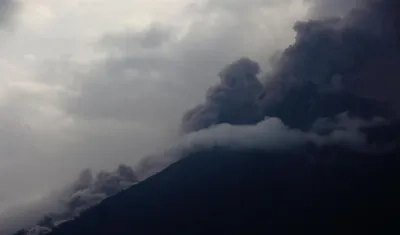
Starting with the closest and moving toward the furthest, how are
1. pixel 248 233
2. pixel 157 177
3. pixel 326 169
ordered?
pixel 248 233, pixel 326 169, pixel 157 177

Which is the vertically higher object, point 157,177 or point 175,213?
point 157,177

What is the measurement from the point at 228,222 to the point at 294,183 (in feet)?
62.6

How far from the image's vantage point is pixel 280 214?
494ft

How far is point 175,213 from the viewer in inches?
6206

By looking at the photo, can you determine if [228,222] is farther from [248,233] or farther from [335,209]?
[335,209]

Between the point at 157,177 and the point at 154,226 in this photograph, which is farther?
the point at 157,177

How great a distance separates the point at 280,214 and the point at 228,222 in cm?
1124

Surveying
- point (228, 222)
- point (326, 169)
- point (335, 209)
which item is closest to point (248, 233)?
point (228, 222)

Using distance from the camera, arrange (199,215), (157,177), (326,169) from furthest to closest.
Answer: (157,177) < (326,169) < (199,215)

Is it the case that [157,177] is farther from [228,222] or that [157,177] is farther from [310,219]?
[310,219]

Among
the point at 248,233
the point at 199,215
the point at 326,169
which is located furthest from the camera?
the point at 326,169

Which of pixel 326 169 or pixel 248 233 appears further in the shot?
pixel 326 169

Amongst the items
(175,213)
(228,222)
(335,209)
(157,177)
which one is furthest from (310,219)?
(157,177)

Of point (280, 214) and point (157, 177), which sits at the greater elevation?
point (157, 177)
